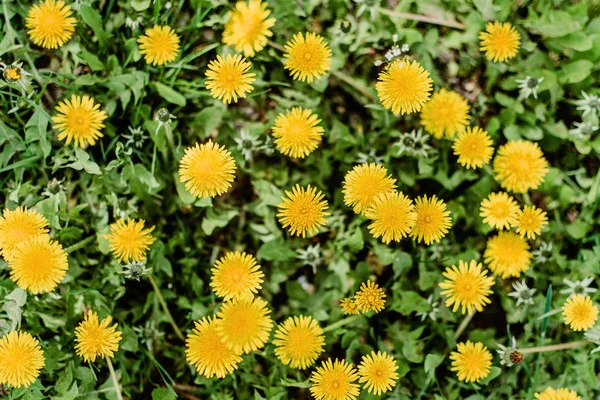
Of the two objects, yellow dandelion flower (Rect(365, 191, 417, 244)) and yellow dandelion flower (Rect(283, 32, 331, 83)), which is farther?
yellow dandelion flower (Rect(283, 32, 331, 83))

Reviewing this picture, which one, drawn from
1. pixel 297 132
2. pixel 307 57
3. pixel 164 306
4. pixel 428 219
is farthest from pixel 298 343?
pixel 307 57

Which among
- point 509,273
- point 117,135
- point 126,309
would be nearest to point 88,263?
point 126,309

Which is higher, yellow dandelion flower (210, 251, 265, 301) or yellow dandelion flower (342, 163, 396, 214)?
yellow dandelion flower (342, 163, 396, 214)

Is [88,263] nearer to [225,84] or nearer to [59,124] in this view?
[59,124]

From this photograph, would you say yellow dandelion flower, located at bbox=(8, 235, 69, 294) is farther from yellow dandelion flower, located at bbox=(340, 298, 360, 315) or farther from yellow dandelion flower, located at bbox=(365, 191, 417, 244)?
yellow dandelion flower, located at bbox=(365, 191, 417, 244)

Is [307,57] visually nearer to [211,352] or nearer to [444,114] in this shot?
[444,114]

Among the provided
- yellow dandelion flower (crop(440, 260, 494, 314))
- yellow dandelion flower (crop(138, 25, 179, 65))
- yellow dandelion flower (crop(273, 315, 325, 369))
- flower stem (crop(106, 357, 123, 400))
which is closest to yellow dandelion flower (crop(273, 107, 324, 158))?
yellow dandelion flower (crop(138, 25, 179, 65))

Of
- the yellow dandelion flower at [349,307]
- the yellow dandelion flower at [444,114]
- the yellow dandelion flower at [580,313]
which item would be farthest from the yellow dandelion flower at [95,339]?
the yellow dandelion flower at [580,313]
